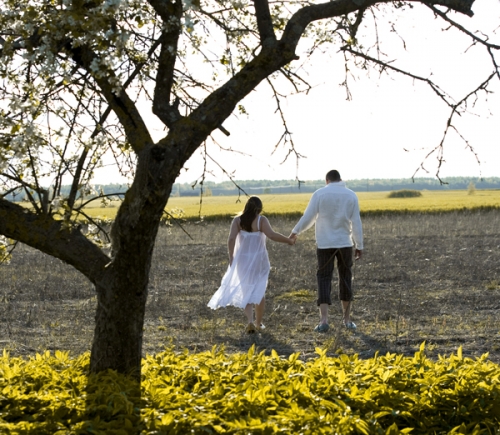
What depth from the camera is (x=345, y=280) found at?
981 centimetres

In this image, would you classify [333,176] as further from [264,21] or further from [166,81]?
[166,81]

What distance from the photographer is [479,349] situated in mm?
8516

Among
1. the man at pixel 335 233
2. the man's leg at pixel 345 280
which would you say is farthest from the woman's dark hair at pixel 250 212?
the man's leg at pixel 345 280

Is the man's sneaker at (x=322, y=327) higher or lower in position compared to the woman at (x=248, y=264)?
lower

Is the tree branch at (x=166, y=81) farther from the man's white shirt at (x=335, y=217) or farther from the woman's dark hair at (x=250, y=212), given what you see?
the man's white shirt at (x=335, y=217)

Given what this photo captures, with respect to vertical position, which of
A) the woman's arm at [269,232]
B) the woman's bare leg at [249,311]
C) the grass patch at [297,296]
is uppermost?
the woman's arm at [269,232]

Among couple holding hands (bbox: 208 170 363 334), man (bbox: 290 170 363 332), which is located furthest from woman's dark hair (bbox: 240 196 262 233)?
Result: man (bbox: 290 170 363 332)

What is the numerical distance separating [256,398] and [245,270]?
5.53 m

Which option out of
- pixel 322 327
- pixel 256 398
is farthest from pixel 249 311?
pixel 256 398

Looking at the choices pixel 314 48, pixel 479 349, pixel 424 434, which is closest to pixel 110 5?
pixel 314 48

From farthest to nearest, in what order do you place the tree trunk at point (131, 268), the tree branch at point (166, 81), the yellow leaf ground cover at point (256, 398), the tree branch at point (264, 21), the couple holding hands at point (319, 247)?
1. the couple holding hands at point (319, 247)
2. the tree branch at point (264, 21)
3. the tree branch at point (166, 81)
4. the tree trunk at point (131, 268)
5. the yellow leaf ground cover at point (256, 398)

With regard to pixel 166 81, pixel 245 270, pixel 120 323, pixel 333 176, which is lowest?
pixel 245 270

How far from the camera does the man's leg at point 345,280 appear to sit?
32.3ft

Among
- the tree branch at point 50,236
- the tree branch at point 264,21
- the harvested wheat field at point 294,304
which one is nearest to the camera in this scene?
the tree branch at point 50,236
